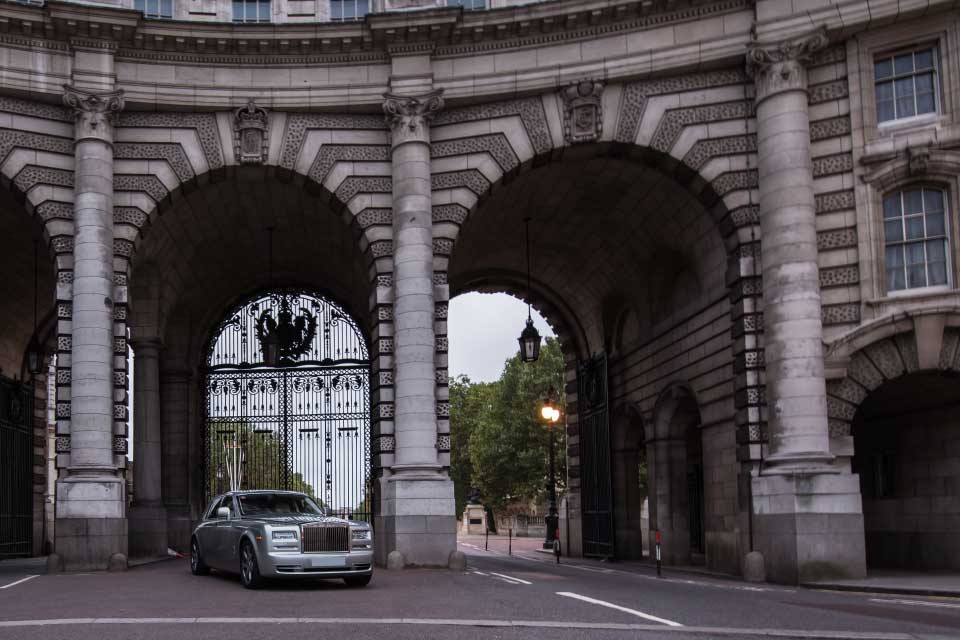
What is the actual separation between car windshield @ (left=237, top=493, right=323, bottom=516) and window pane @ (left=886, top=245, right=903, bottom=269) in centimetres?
1182

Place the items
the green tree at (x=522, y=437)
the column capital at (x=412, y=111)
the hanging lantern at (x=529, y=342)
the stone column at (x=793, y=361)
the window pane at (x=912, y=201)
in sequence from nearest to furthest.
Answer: the stone column at (x=793, y=361)
the window pane at (x=912, y=201)
the column capital at (x=412, y=111)
the hanging lantern at (x=529, y=342)
the green tree at (x=522, y=437)

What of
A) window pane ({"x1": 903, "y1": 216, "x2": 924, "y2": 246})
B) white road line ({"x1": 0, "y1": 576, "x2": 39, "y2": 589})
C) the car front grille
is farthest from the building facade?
the car front grille

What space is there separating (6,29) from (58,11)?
3.85ft

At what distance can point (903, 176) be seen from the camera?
2258cm

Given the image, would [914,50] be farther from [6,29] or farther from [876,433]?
[6,29]

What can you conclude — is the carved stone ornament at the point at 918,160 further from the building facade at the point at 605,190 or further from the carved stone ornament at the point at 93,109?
the carved stone ornament at the point at 93,109

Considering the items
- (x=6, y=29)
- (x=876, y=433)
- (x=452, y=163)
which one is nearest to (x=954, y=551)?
(x=876, y=433)

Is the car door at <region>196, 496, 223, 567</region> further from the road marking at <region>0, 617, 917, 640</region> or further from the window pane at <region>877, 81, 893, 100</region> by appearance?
the window pane at <region>877, 81, 893, 100</region>

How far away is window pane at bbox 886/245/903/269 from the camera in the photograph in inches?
895

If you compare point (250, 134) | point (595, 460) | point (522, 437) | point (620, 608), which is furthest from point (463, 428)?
point (620, 608)

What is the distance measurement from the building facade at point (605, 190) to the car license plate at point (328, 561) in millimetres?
5965

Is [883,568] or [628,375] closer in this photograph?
[883,568]

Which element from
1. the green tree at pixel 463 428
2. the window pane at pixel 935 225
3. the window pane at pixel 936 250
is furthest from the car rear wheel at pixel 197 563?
the green tree at pixel 463 428

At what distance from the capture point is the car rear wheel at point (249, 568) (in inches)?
687
